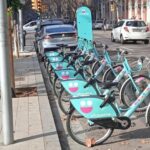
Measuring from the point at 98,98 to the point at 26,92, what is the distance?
452cm

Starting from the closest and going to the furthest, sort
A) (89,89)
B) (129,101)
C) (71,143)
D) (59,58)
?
(71,143)
(89,89)
(129,101)
(59,58)

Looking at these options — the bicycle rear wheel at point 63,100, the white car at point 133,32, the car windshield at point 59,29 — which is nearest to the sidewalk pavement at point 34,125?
the bicycle rear wheel at point 63,100

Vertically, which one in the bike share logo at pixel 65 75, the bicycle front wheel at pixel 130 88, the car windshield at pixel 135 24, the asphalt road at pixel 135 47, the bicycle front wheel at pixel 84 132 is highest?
the bike share logo at pixel 65 75

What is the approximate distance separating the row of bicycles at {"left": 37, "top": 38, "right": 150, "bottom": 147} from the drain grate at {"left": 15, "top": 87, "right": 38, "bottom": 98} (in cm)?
70

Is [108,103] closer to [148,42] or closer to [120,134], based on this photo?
[120,134]

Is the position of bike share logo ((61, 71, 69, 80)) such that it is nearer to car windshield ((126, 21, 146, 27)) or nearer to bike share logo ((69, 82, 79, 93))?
bike share logo ((69, 82, 79, 93))

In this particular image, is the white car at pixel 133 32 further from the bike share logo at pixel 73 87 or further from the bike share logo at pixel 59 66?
the bike share logo at pixel 73 87

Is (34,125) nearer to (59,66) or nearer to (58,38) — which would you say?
(59,66)

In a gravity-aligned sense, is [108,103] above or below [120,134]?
above

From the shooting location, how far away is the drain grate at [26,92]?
10353mm

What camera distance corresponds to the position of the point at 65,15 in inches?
3460

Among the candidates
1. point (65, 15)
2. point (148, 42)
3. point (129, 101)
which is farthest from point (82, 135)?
point (65, 15)

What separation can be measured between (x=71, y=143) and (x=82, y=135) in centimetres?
21

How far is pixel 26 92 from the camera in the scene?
10.7 metres
